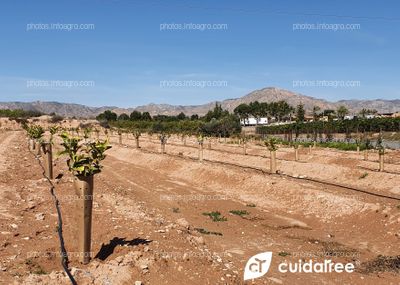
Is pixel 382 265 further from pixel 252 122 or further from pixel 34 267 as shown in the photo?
pixel 252 122

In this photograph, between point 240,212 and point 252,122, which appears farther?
point 252,122

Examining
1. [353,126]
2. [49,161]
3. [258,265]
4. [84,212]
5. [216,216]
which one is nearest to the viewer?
[84,212]

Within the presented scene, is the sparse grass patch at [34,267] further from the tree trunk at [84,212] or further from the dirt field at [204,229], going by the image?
the tree trunk at [84,212]

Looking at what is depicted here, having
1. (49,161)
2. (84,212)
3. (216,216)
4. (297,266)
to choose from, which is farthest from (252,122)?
(84,212)

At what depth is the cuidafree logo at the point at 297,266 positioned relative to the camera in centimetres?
1148

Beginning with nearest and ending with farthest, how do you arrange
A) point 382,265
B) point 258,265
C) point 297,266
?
1. point 258,265
2. point 297,266
3. point 382,265

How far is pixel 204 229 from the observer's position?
15602 millimetres

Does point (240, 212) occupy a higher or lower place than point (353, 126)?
lower

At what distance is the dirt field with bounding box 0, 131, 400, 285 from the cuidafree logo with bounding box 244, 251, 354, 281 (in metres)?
0.24

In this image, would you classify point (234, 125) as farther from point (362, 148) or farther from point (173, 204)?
point (173, 204)

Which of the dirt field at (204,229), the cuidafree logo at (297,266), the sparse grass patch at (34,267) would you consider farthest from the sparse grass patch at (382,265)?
the sparse grass patch at (34,267)

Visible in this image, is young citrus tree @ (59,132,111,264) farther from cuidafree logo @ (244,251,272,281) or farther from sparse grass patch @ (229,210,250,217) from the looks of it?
sparse grass patch @ (229,210,250,217)

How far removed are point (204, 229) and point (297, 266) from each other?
4.53 m

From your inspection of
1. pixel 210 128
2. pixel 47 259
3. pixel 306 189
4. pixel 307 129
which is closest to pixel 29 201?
pixel 47 259
